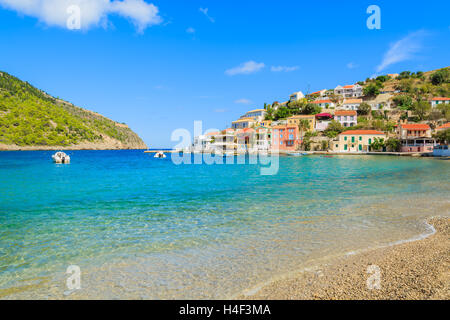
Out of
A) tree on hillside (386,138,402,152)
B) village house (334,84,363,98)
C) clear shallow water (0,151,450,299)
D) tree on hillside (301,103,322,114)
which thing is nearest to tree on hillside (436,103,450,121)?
tree on hillside (386,138,402,152)

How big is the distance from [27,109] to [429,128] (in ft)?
531

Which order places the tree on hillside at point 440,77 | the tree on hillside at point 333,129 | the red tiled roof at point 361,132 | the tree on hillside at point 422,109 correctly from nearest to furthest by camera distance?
the red tiled roof at point 361,132
the tree on hillside at point 333,129
the tree on hillside at point 422,109
the tree on hillside at point 440,77

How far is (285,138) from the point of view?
80.1m

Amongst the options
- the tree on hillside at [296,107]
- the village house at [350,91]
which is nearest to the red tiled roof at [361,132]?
the tree on hillside at [296,107]

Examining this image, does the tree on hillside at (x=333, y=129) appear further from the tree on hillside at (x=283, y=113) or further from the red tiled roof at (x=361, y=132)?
the tree on hillside at (x=283, y=113)

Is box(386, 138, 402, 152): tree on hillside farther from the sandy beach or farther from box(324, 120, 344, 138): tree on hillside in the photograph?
the sandy beach

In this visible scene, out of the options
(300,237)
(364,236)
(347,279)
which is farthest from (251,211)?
(347,279)

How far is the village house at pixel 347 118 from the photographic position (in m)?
77.8

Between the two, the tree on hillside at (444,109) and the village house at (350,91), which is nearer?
the tree on hillside at (444,109)

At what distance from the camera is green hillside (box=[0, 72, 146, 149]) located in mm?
118500

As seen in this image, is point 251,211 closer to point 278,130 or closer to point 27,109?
point 278,130

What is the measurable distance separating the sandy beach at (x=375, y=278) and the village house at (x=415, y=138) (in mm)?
66212

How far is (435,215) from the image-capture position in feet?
32.2

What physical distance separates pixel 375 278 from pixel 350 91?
359 feet
